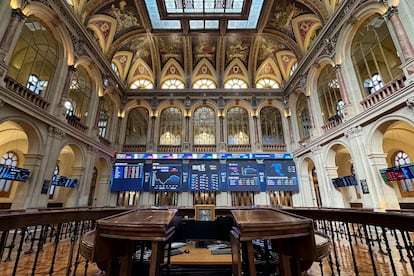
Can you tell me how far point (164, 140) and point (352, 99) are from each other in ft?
34.0

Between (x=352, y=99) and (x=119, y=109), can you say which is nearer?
(x=352, y=99)

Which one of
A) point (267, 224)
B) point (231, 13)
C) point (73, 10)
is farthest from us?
point (231, 13)

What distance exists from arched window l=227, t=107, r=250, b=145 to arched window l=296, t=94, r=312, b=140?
10.9 ft

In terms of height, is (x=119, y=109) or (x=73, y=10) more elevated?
(x=73, y=10)

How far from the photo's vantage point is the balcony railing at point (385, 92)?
590 centimetres

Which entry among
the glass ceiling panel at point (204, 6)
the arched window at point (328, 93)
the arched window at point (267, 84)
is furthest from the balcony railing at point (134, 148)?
the arched window at point (328, 93)

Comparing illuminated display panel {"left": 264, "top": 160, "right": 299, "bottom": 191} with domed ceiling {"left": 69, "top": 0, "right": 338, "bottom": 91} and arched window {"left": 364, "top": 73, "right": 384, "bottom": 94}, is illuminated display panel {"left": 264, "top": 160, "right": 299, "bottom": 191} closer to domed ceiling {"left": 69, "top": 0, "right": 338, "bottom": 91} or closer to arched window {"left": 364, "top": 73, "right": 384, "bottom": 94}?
arched window {"left": 364, "top": 73, "right": 384, "bottom": 94}

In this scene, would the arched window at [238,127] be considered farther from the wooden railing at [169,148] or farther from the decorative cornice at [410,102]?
the decorative cornice at [410,102]

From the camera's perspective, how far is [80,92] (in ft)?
31.9

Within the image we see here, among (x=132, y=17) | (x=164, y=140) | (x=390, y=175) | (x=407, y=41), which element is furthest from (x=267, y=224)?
(x=132, y=17)

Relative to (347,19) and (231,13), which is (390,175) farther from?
(231,13)

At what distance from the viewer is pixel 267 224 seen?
1303 millimetres

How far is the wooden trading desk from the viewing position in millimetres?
2248

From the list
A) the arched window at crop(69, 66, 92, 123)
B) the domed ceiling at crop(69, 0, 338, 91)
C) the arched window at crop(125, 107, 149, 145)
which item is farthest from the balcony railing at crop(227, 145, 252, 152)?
the arched window at crop(69, 66, 92, 123)
